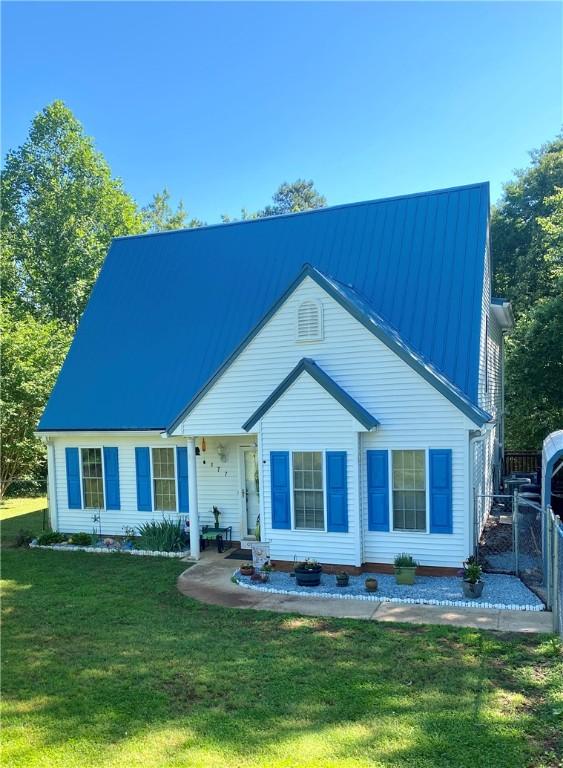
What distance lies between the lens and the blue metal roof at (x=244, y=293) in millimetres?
14016

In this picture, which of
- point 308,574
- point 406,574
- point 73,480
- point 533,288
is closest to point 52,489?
point 73,480

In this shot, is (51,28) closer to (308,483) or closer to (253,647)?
(308,483)

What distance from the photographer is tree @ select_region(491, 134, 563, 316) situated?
31234mm

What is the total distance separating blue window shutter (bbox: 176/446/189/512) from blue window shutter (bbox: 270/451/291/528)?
3485 mm

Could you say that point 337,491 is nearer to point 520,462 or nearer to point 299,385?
point 299,385

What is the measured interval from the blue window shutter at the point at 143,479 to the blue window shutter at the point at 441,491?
7.70 meters

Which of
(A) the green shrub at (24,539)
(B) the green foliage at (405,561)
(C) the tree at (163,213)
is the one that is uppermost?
(C) the tree at (163,213)

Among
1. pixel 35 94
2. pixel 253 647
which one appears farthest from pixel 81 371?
pixel 35 94

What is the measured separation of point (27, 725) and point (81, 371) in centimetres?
1263

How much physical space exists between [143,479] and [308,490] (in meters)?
5.49

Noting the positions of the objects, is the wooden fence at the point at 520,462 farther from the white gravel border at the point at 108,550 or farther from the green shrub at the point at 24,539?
the green shrub at the point at 24,539

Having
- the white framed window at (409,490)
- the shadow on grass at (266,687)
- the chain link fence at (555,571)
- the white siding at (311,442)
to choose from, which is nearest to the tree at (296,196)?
the white siding at (311,442)

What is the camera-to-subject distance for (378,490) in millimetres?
11734

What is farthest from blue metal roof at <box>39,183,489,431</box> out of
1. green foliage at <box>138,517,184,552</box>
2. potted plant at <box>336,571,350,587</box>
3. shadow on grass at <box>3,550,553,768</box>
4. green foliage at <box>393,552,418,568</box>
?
shadow on grass at <box>3,550,553,768</box>
